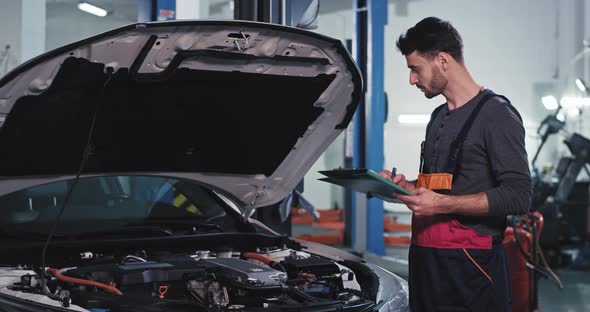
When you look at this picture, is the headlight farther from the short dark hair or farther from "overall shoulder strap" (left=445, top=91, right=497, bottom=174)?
the short dark hair

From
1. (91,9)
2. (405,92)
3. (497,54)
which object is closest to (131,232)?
(405,92)

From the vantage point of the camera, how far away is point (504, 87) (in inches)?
522

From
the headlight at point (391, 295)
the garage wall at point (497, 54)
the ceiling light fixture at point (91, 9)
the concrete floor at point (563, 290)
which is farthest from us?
the ceiling light fixture at point (91, 9)

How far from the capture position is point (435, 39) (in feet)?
6.91

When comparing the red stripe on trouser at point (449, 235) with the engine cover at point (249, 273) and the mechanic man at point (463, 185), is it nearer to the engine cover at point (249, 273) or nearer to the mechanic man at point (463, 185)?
the mechanic man at point (463, 185)

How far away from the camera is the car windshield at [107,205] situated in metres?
2.68

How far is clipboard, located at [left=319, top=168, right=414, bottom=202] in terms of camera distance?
1.92 metres

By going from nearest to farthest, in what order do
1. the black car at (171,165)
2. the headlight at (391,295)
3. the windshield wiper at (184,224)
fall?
1. the black car at (171,165)
2. the headlight at (391,295)
3. the windshield wiper at (184,224)

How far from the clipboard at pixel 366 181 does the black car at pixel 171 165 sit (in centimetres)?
39

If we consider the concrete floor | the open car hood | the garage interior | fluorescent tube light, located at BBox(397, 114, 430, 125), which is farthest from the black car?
fluorescent tube light, located at BBox(397, 114, 430, 125)

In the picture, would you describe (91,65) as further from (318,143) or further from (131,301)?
(318,143)

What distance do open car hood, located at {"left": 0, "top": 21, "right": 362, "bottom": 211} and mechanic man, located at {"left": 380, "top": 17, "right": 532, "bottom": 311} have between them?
0.55 meters

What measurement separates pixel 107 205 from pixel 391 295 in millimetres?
1218

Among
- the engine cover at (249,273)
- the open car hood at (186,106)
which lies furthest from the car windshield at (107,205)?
the engine cover at (249,273)
